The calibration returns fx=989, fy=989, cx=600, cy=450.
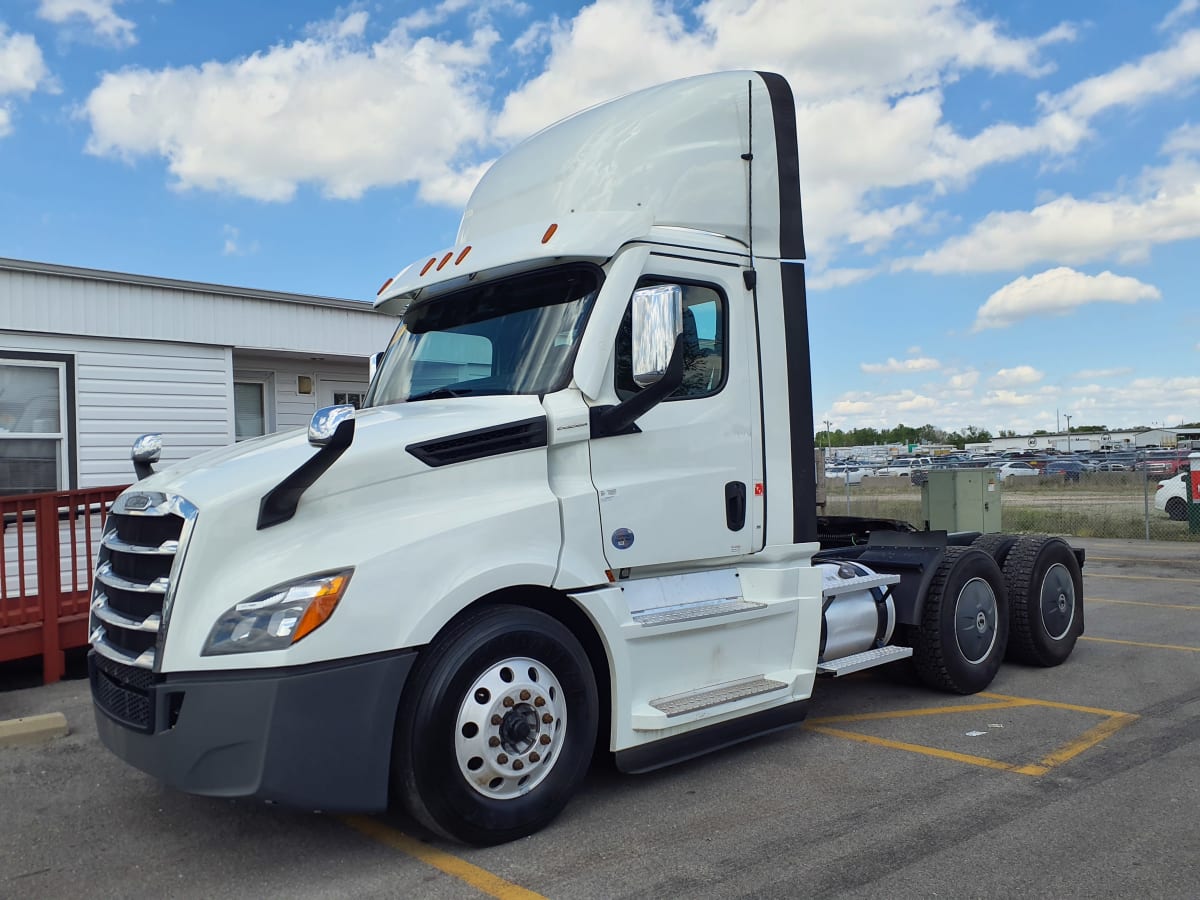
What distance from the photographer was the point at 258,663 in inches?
148

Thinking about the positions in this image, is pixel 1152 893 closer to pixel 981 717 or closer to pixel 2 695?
pixel 981 717

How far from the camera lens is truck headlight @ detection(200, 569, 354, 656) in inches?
148

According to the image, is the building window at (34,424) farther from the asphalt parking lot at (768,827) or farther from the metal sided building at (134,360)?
the asphalt parking lot at (768,827)

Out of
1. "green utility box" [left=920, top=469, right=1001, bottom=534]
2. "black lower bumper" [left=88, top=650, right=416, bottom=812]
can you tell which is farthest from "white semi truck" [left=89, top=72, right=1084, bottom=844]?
"green utility box" [left=920, top=469, right=1001, bottom=534]

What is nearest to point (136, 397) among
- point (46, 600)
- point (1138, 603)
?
point (46, 600)

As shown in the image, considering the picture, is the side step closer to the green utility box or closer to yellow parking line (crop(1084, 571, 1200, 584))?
the green utility box

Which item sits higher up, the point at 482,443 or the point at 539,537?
the point at 482,443

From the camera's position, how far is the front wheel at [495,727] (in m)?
4.05

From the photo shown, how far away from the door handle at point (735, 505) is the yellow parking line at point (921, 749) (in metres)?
1.60

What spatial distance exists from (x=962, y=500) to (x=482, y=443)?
7.79 m

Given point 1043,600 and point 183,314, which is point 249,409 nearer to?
point 183,314

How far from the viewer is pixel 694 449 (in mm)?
5184

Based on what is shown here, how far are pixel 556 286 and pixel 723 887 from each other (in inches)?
113

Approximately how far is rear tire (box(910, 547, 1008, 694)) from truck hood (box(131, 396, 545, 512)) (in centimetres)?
349
